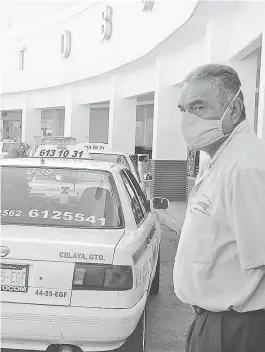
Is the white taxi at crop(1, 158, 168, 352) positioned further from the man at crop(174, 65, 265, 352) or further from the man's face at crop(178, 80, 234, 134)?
the man's face at crop(178, 80, 234, 134)

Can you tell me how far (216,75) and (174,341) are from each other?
317 centimetres

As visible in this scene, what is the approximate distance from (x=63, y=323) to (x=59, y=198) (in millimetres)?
1379

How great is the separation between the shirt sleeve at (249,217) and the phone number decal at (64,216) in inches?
84.2

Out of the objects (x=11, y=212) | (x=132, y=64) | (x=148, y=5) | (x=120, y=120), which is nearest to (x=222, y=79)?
(x=11, y=212)

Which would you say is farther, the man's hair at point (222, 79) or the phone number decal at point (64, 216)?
the phone number decal at point (64, 216)

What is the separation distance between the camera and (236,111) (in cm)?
197

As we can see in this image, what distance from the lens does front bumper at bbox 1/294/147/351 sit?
129 inches

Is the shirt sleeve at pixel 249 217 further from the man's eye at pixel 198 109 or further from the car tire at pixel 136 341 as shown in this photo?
the car tire at pixel 136 341

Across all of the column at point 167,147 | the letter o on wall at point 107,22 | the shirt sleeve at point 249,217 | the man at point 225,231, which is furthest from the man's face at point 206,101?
the letter o on wall at point 107,22

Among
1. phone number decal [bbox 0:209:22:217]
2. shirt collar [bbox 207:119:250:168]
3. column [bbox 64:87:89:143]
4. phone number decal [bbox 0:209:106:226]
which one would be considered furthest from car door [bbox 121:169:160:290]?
column [bbox 64:87:89:143]

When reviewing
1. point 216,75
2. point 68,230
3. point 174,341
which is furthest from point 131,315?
point 216,75

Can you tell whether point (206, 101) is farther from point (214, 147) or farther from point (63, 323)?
point (63, 323)

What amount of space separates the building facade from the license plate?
4.77 metres

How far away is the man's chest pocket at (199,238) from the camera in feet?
6.01
